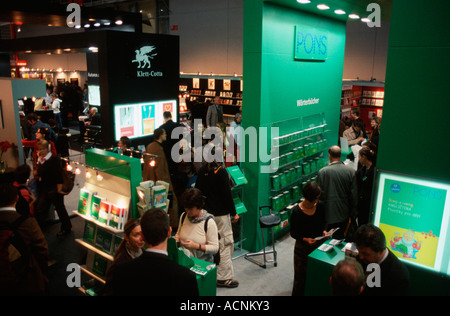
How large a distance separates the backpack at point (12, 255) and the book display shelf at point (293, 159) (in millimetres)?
3412

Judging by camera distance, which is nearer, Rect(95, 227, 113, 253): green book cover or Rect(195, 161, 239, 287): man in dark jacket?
Rect(95, 227, 113, 253): green book cover

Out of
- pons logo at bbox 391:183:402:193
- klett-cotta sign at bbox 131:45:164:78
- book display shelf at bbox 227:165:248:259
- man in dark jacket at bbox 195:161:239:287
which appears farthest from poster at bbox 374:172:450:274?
klett-cotta sign at bbox 131:45:164:78

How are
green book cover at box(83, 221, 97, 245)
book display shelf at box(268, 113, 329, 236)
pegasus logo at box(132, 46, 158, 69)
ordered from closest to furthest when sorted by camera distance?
green book cover at box(83, 221, 97, 245)
book display shelf at box(268, 113, 329, 236)
pegasus logo at box(132, 46, 158, 69)

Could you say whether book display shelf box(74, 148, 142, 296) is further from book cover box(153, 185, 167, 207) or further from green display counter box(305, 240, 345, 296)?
green display counter box(305, 240, 345, 296)

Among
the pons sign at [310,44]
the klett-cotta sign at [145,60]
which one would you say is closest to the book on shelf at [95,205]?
the pons sign at [310,44]

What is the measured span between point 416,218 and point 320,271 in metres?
0.98

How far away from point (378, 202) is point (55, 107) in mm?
14214

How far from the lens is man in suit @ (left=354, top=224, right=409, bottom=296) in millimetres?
2480

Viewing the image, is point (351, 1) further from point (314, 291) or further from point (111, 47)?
point (111, 47)

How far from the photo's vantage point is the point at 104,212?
12.7 ft

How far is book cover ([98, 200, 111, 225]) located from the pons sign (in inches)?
148

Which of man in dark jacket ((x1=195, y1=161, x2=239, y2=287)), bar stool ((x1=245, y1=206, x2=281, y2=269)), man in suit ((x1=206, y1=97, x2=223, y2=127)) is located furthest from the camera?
man in suit ((x1=206, y1=97, x2=223, y2=127))

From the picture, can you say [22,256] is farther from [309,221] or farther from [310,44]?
[310,44]

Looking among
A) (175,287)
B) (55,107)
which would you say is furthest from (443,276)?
(55,107)
